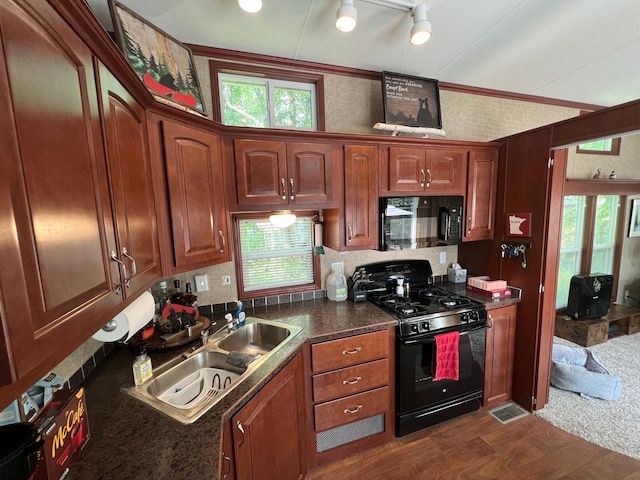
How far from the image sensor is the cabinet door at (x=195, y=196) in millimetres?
1367

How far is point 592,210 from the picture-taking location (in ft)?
11.0

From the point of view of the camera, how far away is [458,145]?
221 centimetres

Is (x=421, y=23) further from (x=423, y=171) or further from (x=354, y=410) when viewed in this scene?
(x=354, y=410)

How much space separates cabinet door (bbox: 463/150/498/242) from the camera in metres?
2.30

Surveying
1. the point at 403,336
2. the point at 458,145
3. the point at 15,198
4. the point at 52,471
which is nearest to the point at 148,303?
the point at 52,471

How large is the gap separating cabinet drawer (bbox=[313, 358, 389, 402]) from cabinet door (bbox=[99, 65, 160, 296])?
122 cm

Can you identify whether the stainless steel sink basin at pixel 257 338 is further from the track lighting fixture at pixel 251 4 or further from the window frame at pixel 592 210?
the window frame at pixel 592 210

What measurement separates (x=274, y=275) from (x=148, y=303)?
1.07m

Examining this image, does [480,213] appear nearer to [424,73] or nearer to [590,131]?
[590,131]

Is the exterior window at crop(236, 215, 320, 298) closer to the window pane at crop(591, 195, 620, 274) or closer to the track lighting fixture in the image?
the track lighting fixture

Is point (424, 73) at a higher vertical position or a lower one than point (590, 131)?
higher

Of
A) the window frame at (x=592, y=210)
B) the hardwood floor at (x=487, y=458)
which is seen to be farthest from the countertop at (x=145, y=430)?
the window frame at (x=592, y=210)

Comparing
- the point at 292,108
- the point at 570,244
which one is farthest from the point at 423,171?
the point at 570,244

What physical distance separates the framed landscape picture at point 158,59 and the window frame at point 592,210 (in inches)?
147
